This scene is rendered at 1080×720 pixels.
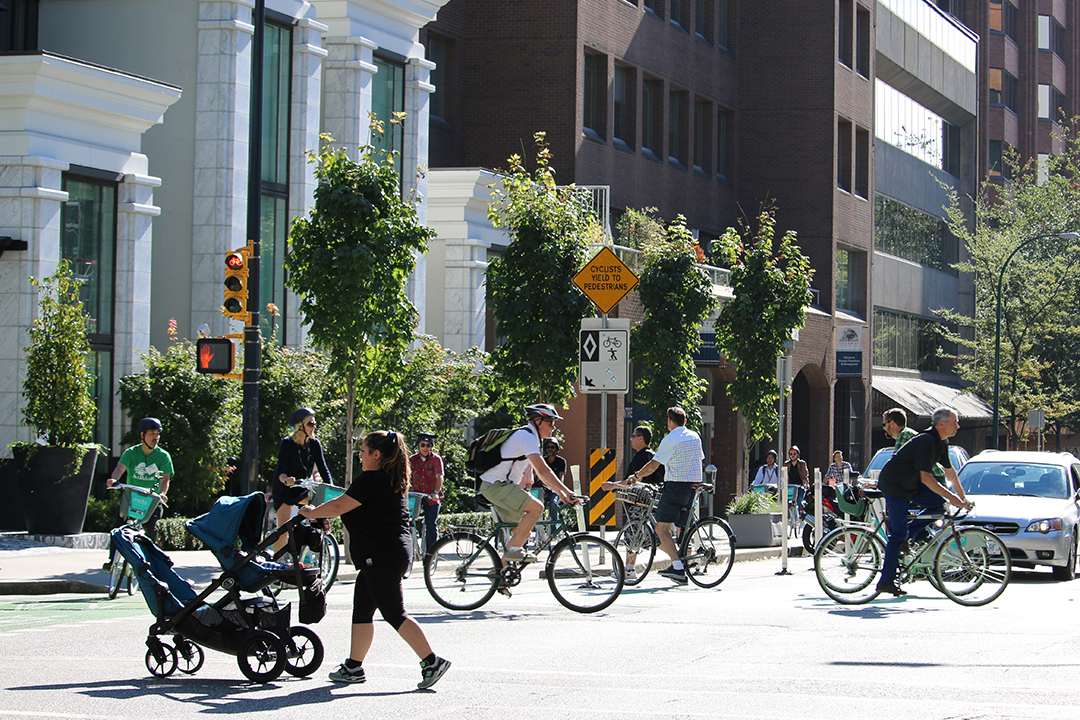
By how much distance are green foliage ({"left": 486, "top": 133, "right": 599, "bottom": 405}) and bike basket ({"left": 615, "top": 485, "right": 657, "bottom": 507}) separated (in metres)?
5.01

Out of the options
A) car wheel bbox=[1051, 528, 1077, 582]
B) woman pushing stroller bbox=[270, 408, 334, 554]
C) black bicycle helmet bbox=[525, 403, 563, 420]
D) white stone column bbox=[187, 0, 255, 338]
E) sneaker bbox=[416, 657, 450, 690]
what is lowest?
car wheel bbox=[1051, 528, 1077, 582]

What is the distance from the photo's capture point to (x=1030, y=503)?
18875 mm

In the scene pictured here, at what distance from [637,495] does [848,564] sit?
2834mm

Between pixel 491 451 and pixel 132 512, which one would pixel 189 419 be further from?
pixel 491 451

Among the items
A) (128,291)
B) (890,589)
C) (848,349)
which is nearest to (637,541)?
(890,589)

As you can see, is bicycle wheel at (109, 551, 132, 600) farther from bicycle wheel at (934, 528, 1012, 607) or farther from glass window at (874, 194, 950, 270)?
glass window at (874, 194, 950, 270)

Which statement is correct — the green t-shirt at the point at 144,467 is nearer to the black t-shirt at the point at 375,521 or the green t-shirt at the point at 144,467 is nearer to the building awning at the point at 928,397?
the black t-shirt at the point at 375,521

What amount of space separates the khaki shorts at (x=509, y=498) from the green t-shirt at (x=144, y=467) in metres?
3.53

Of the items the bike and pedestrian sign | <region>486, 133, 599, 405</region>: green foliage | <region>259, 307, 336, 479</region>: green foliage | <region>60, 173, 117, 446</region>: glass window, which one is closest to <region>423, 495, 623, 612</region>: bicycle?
the bike and pedestrian sign

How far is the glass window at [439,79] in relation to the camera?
35969mm

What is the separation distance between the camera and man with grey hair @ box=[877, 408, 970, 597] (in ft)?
44.9

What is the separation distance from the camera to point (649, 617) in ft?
42.8

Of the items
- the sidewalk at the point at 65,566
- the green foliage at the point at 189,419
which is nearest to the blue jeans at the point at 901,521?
the sidewalk at the point at 65,566

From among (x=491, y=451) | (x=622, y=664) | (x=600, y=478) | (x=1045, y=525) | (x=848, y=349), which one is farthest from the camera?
(x=848, y=349)
